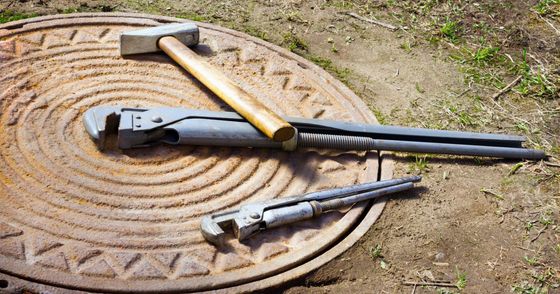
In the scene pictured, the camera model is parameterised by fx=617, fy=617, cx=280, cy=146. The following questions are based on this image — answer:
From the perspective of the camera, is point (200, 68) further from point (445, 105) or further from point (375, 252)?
point (445, 105)

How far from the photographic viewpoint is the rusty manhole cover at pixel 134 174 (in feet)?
7.42

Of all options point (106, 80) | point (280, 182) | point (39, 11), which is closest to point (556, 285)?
point (280, 182)

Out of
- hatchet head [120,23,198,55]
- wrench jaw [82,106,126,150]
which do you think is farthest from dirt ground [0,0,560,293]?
→ wrench jaw [82,106,126,150]

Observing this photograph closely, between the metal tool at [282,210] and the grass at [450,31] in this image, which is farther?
the grass at [450,31]

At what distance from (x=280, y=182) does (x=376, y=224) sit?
46cm

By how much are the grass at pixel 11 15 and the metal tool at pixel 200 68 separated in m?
0.76

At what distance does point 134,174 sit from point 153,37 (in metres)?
0.97

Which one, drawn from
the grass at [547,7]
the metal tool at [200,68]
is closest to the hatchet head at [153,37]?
the metal tool at [200,68]

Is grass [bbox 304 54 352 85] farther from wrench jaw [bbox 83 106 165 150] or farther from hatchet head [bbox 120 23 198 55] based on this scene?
wrench jaw [bbox 83 106 165 150]

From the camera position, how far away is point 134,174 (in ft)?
8.54

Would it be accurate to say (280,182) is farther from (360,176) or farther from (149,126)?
(149,126)

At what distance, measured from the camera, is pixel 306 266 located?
2434 millimetres

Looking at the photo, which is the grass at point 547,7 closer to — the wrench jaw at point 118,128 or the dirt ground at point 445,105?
the dirt ground at point 445,105

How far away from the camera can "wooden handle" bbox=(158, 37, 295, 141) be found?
2697 mm
